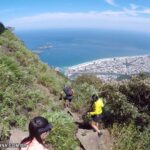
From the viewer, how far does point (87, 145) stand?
10.6 metres

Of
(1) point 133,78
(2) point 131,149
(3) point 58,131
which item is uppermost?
(1) point 133,78

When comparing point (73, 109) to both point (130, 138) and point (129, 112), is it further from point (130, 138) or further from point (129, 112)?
point (130, 138)

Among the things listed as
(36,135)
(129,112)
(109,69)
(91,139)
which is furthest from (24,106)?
(109,69)

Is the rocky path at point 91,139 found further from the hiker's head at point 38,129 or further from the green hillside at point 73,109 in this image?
the hiker's head at point 38,129

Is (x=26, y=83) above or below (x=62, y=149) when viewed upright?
above

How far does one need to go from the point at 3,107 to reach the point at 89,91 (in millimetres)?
7563

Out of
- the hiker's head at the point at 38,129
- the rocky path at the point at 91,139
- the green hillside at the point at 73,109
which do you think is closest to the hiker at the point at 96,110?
the rocky path at the point at 91,139

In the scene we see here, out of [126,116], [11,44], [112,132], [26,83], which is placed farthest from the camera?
[11,44]

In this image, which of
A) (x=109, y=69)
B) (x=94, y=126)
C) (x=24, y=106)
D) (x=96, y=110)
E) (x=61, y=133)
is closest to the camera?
(x=61, y=133)

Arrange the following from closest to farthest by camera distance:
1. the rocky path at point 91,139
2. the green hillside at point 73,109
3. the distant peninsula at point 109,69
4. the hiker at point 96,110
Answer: the green hillside at point 73,109 → the rocky path at point 91,139 → the hiker at point 96,110 → the distant peninsula at point 109,69

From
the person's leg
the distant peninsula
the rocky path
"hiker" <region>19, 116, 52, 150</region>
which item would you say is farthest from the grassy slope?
the distant peninsula

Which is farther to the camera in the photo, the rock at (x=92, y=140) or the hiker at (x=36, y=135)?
the rock at (x=92, y=140)

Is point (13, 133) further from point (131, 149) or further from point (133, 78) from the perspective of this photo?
point (133, 78)

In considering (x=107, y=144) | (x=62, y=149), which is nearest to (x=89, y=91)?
(x=107, y=144)
